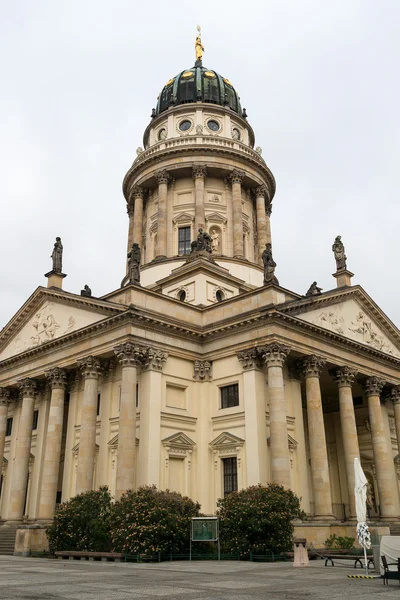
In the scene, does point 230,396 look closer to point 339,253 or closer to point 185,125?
point 339,253

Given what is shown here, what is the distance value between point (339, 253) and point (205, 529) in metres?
22.2

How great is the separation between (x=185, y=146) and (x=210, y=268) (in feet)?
47.0

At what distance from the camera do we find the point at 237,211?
48156mm

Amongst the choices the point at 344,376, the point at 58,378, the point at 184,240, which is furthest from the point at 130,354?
the point at 184,240

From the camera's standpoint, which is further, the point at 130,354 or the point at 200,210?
the point at 200,210

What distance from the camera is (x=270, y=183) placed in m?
54.3

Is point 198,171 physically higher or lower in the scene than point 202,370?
higher

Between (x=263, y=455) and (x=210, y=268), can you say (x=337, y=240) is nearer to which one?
(x=210, y=268)

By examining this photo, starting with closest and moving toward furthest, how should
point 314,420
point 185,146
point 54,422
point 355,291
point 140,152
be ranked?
point 314,420
point 54,422
point 355,291
point 185,146
point 140,152

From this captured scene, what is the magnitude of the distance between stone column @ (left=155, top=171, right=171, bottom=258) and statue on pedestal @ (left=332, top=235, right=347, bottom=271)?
1410cm

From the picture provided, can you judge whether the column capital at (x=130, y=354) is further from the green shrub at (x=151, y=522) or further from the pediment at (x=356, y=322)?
the pediment at (x=356, y=322)

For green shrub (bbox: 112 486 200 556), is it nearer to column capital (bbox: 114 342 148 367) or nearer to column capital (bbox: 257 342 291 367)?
column capital (bbox: 114 342 148 367)

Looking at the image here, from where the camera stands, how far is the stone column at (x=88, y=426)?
3164 cm

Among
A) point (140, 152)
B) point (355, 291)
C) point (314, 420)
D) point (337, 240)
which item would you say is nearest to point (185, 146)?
point (140, 152)
